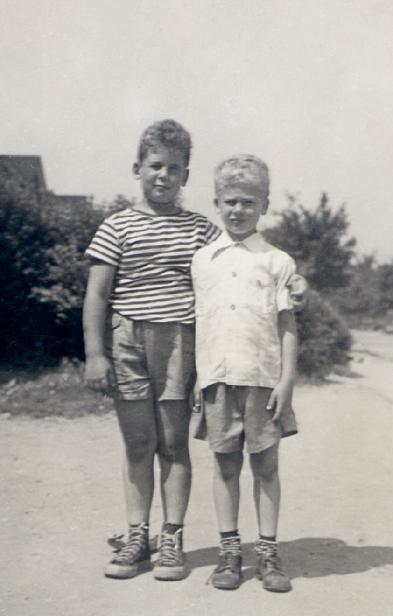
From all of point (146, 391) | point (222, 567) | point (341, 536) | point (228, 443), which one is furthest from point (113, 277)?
point (341, 536)

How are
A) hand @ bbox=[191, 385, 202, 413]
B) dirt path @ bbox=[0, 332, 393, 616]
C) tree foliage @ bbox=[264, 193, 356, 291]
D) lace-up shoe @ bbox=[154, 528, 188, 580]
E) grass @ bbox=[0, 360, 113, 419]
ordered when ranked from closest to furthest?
dirt path @ bbox=[0, 332, 393, 616] < lace-up shoe @ bbox=[154, 528, 188, 580] < hand @ bbox=[191, 385, 202, 413] < grass @ bbox=[0, 360, 113, 419] < tree foliage @ bbox=[264, 193, 356, 291]

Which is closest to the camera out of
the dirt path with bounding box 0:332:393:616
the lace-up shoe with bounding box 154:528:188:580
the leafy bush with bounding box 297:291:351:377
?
the dirt path with bounding box 0:332:393:616

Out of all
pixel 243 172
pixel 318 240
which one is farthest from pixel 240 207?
pixel 318 240

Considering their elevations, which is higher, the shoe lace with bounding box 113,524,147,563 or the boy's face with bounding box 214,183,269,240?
the boy's face with bounding box 214,183,269,240

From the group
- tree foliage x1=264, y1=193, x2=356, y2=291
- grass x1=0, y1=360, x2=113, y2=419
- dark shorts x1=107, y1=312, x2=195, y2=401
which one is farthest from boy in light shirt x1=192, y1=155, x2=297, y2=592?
tree foliage x1=264, y1=193, x2=356, y2=291

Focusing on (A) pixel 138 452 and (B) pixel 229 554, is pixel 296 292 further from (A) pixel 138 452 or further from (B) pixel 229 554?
(B) pixel 229 554

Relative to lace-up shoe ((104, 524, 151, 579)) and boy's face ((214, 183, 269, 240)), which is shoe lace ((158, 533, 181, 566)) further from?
boy's face ((214, 183, 269, 240))
